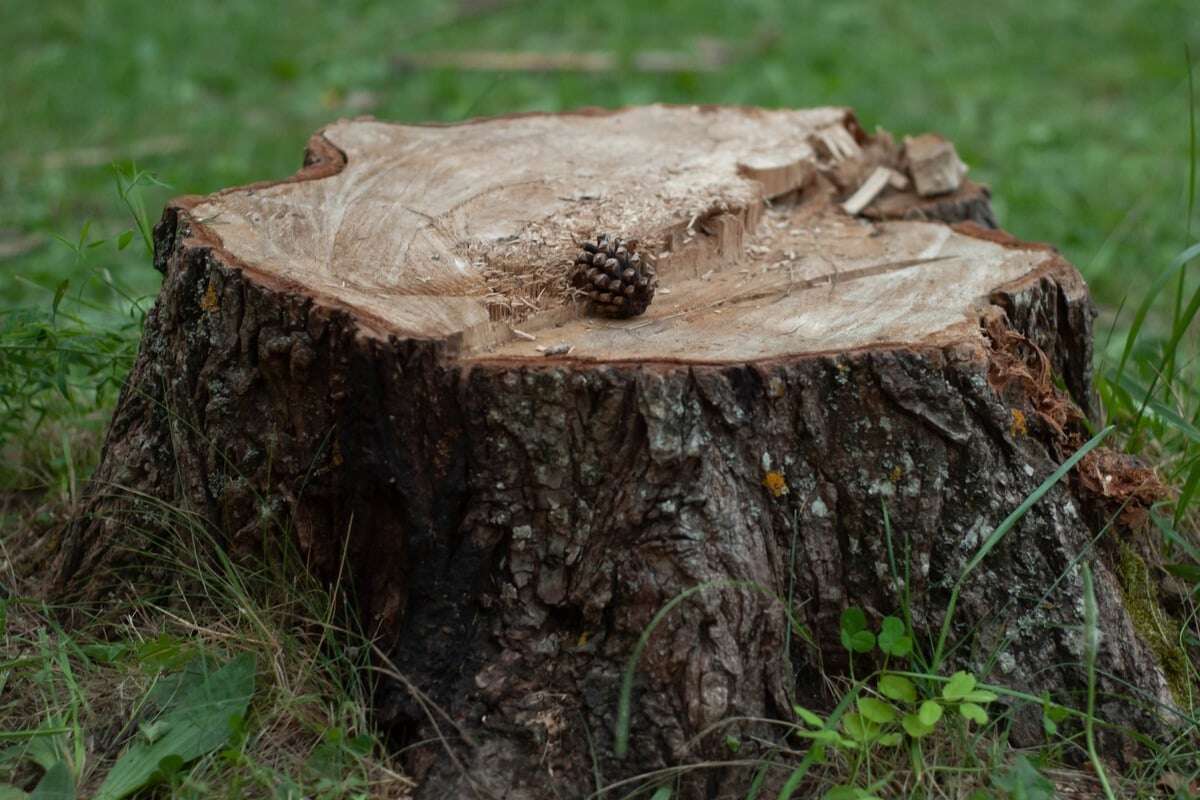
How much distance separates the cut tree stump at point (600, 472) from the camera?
201 centimetres

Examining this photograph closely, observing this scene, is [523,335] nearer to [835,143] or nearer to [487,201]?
[487,201]

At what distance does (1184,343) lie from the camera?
346 centimetres

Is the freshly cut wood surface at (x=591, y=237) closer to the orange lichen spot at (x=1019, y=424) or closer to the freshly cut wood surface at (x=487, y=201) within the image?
the freshly cut wood surface at (x=487, y=201)

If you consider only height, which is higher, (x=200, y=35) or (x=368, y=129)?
(x=368, y=129)

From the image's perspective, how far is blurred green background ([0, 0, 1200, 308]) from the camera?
15.7 feet

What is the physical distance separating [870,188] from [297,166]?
2879 millimetres

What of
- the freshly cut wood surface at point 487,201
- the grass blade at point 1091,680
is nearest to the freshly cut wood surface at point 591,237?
the freshly cut wood surface at point 487,201

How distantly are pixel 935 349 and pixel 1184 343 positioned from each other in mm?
1769

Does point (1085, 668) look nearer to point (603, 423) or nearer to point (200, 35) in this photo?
point (603, 423)

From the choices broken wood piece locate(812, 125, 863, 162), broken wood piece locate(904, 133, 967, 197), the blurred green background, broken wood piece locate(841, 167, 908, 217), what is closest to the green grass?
the blurred green background

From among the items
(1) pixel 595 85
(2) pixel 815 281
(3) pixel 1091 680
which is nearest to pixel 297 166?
(1) pixel 595 85

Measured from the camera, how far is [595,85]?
20.1 ft

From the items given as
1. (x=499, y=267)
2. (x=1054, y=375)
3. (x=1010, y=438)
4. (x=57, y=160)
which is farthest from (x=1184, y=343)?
(x=57, y=160)

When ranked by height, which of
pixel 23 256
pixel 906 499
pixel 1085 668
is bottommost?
pixel 23 256
